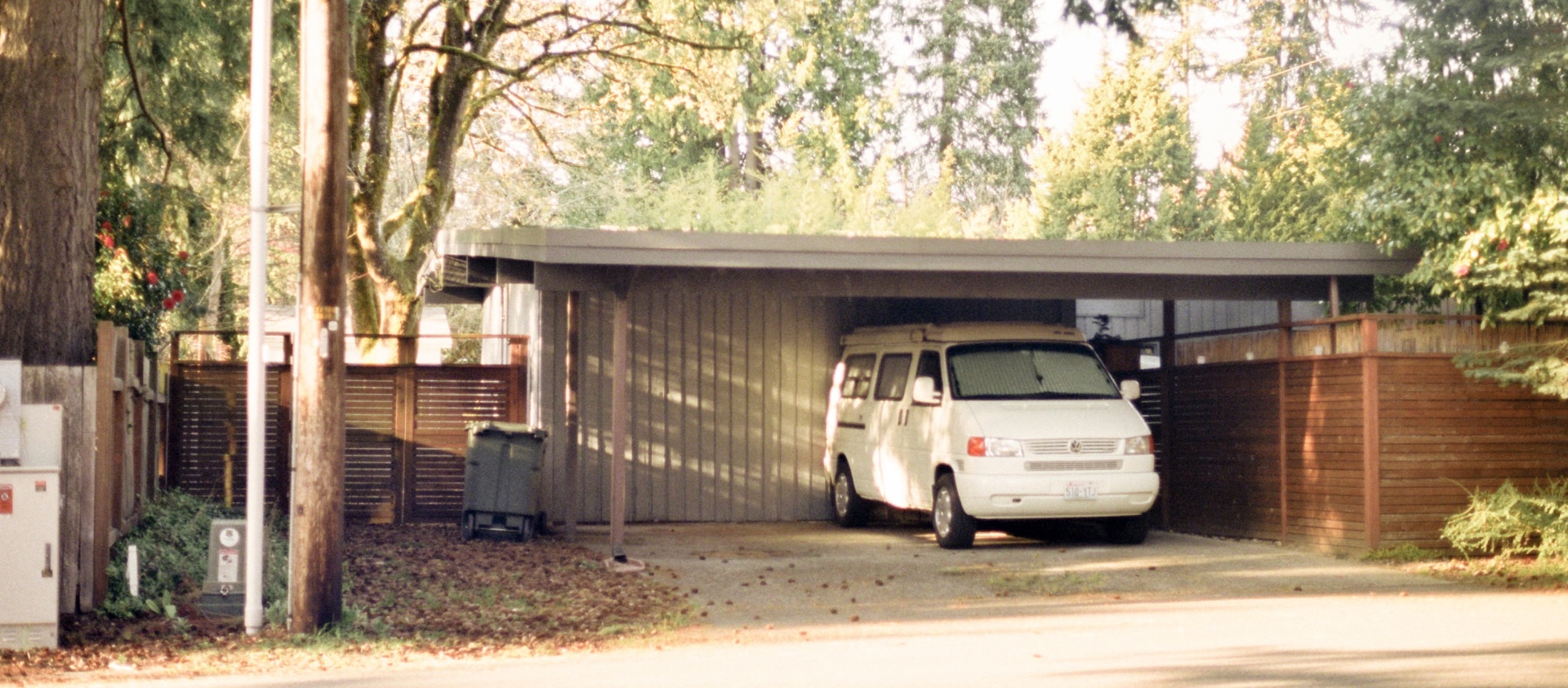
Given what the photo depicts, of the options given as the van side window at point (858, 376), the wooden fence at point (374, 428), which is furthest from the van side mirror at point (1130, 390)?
the wooden fence at point (374, 428)

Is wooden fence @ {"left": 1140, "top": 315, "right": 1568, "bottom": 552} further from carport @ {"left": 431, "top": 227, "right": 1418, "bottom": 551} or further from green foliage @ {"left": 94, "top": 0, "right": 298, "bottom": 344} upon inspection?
green foliage @ {"left": 94, "top": 0, "right": 298, "bottom": 344}

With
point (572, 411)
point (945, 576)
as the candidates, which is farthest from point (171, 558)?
point (945, 576)

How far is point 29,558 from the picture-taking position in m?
8.67

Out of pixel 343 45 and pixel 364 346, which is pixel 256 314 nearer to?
pixel 343 45

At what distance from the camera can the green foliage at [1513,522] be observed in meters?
12.0

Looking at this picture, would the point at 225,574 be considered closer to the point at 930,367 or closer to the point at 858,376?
the point at 930,367

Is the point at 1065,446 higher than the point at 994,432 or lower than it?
lower

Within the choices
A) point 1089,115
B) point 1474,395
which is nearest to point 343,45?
point 1474,395

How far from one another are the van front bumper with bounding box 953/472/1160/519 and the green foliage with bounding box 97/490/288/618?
18.6 ft

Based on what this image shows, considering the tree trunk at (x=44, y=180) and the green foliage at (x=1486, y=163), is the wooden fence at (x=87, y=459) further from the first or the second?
the green foliage at (x=1486, y=163)

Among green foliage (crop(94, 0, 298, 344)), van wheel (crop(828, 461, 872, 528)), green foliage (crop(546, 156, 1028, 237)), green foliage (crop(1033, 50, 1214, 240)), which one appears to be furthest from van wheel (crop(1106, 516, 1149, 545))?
green foliage (crop(546, 156, 1028, 237))

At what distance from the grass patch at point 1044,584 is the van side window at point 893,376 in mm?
3178

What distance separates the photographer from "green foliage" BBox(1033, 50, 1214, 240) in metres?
29.2

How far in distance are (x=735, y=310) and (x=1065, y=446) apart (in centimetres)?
481
